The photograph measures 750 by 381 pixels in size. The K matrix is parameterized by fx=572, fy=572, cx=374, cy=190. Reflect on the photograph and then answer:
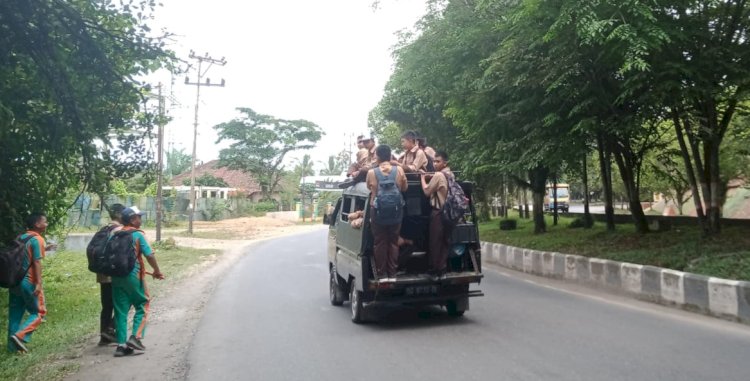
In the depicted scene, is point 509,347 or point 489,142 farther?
point 489,142

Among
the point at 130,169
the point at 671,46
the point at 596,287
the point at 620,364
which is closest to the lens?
the point at 620,364

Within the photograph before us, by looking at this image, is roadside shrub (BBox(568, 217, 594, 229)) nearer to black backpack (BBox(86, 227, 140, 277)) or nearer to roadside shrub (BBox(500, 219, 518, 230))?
roadside shrub (BBox(500, 219, 518, 230))

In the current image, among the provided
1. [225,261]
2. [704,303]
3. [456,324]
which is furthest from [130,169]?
[225,261]

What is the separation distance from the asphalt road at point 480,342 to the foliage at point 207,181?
55816 millimetres

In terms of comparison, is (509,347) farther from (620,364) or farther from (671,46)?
(671,46)

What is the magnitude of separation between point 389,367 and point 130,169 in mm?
3465

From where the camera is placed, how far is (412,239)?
8.09 meters

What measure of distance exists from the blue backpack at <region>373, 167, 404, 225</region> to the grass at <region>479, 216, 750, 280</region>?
5.14 metres

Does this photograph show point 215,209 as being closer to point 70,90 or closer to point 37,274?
point 37,274

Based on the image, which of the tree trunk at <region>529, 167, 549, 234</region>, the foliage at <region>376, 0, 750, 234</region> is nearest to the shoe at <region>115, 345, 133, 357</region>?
the foliage at <region>376, 0, 750, 234</region>

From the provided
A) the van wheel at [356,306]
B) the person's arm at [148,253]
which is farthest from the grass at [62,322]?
the van wheel at [356,306]

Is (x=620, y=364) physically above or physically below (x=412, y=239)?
below

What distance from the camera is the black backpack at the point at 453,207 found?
743cm

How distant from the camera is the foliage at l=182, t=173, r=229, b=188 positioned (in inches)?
2500
